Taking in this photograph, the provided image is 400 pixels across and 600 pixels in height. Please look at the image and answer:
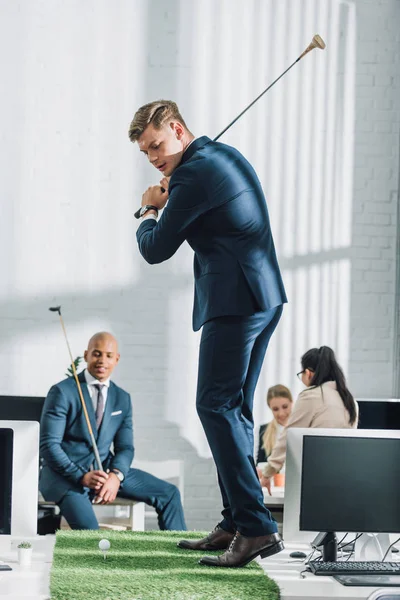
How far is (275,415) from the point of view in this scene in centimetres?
→ 559

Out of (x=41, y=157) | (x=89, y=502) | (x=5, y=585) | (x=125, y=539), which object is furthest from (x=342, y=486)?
(x=41, y=157)

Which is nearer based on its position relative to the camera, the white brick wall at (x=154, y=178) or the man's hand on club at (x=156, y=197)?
the man's hand on club at (x=156, y=197)

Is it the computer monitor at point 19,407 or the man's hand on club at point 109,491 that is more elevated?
the computer monitor at point 19,407

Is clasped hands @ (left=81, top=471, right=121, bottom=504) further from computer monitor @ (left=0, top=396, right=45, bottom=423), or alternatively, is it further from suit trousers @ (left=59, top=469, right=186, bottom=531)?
computer monitor @ (left=0, top=396, right=45, bottom=423)

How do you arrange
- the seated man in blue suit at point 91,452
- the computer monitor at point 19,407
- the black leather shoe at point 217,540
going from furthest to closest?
the computer monitor at point 19,407 < the seated man in blue suit at point 91,452 < the black leather shoe at point 217,540

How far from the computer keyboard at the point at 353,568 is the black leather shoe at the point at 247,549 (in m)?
0.12

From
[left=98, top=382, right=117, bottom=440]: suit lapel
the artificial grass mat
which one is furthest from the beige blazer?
the artificial grass mat

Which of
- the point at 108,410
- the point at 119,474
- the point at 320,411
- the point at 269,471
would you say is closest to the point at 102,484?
the point at 119,474

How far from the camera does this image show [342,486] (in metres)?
2.67

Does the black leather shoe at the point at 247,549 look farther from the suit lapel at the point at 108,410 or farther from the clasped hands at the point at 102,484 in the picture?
the suit lapel at the point at 108,410

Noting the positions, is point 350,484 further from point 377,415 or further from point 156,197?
point 377,415

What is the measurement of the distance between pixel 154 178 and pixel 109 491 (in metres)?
2.13

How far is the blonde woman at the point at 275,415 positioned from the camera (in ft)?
18.3

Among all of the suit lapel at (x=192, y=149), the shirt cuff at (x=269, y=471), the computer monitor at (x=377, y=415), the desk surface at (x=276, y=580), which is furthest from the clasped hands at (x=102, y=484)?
the suit lapel at (x=192, y=149)
